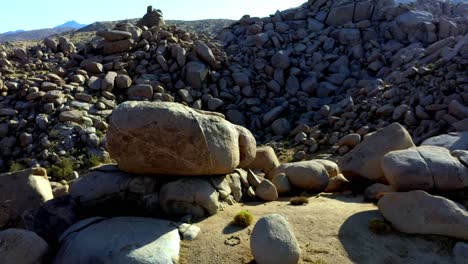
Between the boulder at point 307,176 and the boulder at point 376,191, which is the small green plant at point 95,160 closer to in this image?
the boulder at point 307,176

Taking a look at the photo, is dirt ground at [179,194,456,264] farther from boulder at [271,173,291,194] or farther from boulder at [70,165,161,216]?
boulder at [271,173,291,194]

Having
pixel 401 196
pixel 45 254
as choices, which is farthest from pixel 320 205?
pixel 45 254

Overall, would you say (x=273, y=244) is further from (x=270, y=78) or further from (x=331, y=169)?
(x=270, y=78)

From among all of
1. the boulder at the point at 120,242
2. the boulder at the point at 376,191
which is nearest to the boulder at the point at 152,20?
the boulder at the point at 376,191

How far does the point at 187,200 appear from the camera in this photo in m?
12.4

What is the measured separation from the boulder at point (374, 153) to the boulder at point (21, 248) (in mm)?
9785

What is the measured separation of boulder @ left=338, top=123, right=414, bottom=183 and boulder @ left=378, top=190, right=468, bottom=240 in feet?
8.99

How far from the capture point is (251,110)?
26625mm

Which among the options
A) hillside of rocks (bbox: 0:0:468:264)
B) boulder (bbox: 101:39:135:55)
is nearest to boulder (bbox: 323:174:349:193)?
hillside of rocks (bbox: 0:0:468:264)

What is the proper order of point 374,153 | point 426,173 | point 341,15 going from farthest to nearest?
point 341,15, point 374,153, point 426,173

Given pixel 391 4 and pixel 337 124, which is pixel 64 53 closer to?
pixel 337 124

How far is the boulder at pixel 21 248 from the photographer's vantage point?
10.1m

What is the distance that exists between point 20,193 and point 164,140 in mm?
4428

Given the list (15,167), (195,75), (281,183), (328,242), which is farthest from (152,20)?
(328,242)
